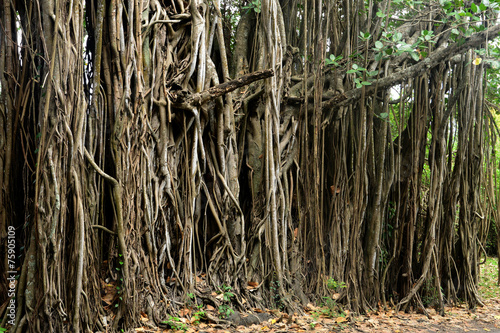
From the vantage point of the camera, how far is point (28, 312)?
2.47 meters

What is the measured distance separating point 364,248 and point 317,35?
2153 millimetres

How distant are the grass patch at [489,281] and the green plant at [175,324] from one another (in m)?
3.68

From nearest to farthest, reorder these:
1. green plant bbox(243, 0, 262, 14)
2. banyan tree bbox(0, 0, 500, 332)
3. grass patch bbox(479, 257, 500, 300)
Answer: banyan tree bbox(0, 0, 500, 332), green plant bbox(243, 0, 262, 14), grass patch bbox(479, 257, 500, 300)

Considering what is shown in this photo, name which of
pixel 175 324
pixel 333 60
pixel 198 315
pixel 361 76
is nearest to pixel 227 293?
pixel 198 315

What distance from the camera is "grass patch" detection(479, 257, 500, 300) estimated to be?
16.7ft

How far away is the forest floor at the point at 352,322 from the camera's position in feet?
10.1

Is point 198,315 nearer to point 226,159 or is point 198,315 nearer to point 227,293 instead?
point 227,293

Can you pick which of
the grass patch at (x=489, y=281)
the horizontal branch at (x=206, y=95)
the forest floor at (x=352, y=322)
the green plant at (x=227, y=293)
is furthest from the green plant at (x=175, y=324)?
the grass patch at (x=489, y=281)

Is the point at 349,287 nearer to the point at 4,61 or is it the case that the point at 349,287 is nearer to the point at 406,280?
the point at 406,280

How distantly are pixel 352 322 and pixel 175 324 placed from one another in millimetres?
1468

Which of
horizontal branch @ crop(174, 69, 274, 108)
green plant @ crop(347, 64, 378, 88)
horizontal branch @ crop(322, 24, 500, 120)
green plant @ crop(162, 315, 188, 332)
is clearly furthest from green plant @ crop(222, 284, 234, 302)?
green plant @ crop(347, 64, 378, 88)

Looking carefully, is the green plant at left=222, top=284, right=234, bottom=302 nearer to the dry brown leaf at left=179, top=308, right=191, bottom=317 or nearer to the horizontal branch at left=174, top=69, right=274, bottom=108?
the dry brown leaf at left=179, top=308, right=191, bottom=317

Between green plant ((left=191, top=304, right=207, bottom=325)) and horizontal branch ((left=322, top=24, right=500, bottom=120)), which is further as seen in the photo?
horizontal branch ((left=322, top=24, right=500, bottom=120))

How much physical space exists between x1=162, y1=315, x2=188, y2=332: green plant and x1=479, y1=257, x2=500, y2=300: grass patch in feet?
12.1
